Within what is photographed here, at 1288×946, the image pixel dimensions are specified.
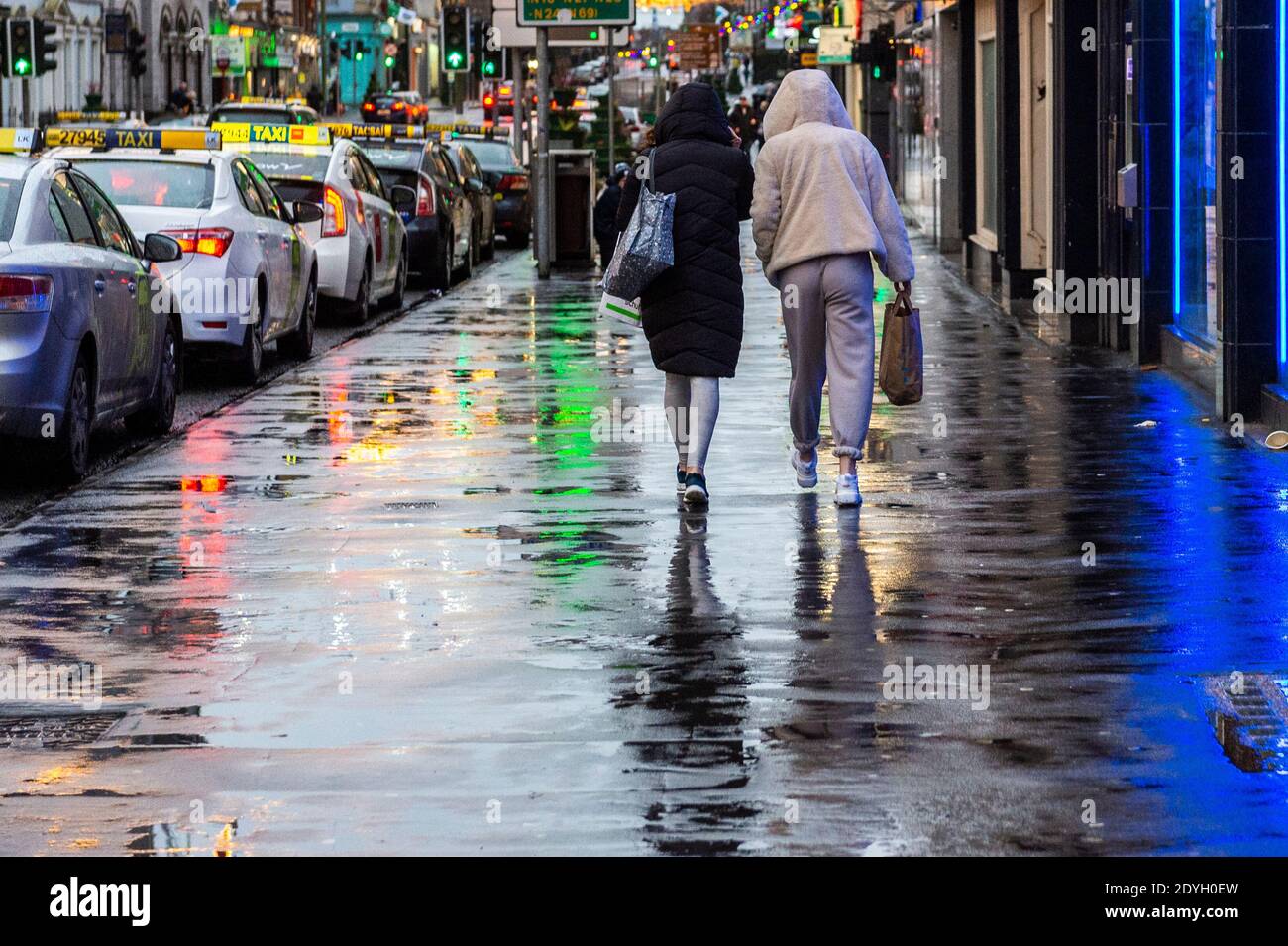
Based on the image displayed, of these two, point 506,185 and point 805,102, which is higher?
point 506,185

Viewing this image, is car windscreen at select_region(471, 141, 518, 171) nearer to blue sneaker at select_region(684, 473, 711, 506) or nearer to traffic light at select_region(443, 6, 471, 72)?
traffic light at select_region(443, 6, 471, 72)

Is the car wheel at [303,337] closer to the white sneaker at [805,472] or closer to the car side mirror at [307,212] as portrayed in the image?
the car side mirror at [307,212]

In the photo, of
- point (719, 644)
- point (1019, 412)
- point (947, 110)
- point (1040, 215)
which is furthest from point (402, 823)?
point (947, 110)

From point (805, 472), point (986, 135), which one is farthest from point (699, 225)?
point (986, 135)

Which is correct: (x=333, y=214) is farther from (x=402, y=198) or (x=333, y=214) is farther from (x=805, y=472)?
(x=805, y=472)

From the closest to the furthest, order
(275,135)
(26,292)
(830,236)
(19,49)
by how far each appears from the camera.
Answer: (830,236)
(26,292)
(275,135)
(19,49)

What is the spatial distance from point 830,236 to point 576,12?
19.6 m

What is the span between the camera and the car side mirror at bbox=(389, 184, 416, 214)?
2520 centimetres

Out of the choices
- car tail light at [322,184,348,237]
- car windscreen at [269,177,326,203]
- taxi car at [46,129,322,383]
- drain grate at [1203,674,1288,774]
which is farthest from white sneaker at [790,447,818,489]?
car windscreen at [269,177,326,203]

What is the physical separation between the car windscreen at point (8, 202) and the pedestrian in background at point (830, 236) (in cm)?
352

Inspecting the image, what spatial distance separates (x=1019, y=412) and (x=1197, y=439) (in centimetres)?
171

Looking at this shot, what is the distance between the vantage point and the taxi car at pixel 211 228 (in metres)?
16.9

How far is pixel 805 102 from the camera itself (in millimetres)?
11281

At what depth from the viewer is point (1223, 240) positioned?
45.9 feet
